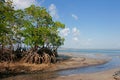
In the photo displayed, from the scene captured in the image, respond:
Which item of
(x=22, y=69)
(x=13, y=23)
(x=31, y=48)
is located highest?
(x=13, y=23)

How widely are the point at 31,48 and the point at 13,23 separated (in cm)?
457

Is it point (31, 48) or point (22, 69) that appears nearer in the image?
point (22, 69)

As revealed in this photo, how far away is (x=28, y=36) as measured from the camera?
35469 mm

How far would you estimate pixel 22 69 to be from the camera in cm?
2912

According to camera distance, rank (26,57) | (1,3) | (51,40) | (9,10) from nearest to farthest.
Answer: (1,3) → (9,10) → (26,57) → (51,40)

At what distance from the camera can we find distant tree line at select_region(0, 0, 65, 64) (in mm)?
31836

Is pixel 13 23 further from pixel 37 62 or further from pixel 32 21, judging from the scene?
pixel 37 62

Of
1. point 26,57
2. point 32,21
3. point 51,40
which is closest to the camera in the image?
point 26,57

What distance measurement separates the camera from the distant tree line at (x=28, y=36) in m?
31.8

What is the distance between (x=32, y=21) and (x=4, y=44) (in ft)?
24.7

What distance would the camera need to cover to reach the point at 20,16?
36.1 meters

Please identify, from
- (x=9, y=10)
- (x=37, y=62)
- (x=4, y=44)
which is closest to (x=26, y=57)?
(x=37, y=62)

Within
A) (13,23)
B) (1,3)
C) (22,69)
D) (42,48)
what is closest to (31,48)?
(42,48)

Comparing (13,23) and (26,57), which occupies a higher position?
(13,23)
